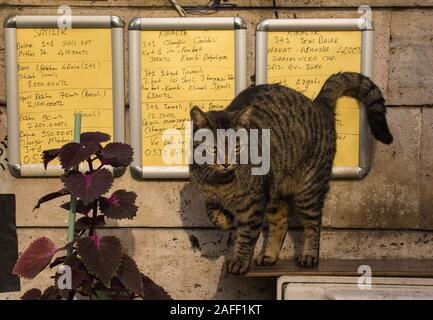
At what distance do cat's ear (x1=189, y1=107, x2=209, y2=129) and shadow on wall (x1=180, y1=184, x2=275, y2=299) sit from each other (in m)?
0.48

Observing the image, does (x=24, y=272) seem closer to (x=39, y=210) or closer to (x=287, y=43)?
(x=39, y=210)

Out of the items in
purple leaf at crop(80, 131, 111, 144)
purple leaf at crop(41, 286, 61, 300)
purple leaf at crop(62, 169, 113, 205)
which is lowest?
purple leaf at crop(41, 286, 61, 300)

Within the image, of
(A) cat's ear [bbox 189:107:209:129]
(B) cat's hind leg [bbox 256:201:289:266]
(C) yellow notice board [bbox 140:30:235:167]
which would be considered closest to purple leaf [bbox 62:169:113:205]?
(A) cat's ear [bbox 189:107:209:129]

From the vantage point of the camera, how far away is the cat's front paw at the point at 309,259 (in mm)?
2562

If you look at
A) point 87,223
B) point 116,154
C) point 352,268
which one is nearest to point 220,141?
point 116,154

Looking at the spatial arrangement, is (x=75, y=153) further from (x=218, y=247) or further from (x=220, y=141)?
(x=218, y=247)

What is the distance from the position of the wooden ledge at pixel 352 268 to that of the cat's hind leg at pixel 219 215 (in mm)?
222

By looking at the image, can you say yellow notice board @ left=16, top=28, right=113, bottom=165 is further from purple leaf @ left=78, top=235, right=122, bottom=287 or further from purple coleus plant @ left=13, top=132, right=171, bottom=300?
purple leaf @ left=78, top=235, right=122, bottom=287

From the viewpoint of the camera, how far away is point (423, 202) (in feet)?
8.91

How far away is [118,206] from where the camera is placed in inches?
78.2

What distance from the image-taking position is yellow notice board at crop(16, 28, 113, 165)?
2.69 m

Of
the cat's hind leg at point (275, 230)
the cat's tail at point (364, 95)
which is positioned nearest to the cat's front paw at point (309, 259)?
the cat's hind leg at point (275, 230)
